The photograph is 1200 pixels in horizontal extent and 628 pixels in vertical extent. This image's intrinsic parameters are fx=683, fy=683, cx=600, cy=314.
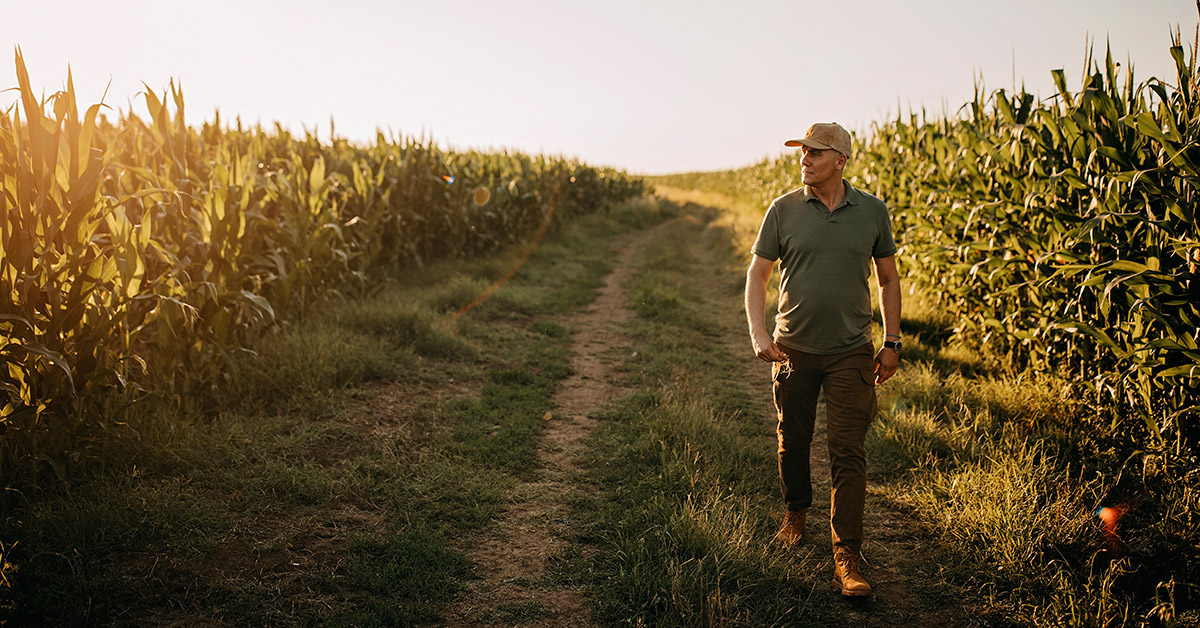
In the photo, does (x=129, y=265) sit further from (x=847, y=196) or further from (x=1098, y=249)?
(x=1098, y=249)

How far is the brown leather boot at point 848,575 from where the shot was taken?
3408 millimetres

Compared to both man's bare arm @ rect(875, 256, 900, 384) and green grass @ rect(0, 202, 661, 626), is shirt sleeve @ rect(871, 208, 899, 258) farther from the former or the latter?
green grass @ rect(0, 202, 661, 626)

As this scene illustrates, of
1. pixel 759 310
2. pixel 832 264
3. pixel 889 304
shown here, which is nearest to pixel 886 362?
pixel 889 304

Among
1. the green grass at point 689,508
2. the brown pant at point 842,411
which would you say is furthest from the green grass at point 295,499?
the brown pant at point 842,411

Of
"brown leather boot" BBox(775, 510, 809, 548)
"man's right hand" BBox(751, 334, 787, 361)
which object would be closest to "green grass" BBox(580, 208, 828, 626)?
"brown leather boot" BBox(775, 510, 809, 548)

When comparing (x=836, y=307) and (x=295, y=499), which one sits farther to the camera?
(x=295, y=499)

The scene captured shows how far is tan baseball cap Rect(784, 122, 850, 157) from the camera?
3.55 m

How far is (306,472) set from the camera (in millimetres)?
4391

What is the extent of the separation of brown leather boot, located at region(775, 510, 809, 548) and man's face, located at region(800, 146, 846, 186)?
1924 mm

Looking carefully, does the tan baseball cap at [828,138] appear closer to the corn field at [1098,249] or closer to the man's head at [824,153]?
the man's head at [824,153]

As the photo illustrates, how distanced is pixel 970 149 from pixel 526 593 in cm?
634

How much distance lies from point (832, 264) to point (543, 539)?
225 cm

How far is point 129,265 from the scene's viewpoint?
4.30 metres

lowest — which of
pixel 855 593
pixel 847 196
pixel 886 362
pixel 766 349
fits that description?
pixel 855 593
